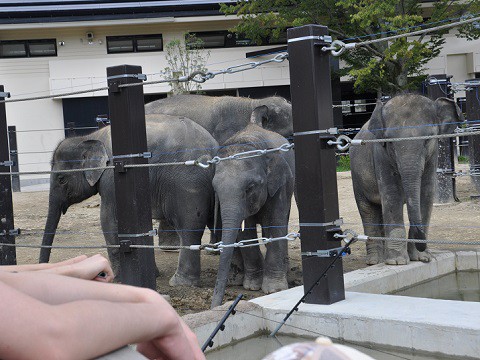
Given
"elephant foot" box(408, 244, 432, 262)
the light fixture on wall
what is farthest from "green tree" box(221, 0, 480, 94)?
"elephant foot" box(408, 244, 432, 262)

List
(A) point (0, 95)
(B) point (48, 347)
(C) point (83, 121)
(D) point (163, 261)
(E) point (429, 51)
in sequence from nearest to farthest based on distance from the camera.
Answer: (B) point (48, 347) < (A) point (0, 95) < (D) point (163, 261) < (E) point (429, 51) < (C) point (83, 121)

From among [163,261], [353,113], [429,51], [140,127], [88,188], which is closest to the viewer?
[140,127]

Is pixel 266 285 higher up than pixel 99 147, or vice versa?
pixel 99 147

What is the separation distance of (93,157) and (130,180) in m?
2.64

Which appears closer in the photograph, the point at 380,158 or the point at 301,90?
the point at 301,90

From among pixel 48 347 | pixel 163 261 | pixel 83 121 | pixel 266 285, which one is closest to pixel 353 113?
pixel 83 121

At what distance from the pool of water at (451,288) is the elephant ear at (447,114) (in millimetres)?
1384

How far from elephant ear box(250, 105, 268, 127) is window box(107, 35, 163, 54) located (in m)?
20.4

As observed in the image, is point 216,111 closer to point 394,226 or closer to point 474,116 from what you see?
point 394,226

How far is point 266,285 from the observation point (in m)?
6.97

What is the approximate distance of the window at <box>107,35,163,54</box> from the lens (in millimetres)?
28203

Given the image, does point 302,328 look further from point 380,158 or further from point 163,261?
point 163,261

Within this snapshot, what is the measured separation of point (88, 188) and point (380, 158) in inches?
109

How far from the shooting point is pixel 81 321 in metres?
1.28
